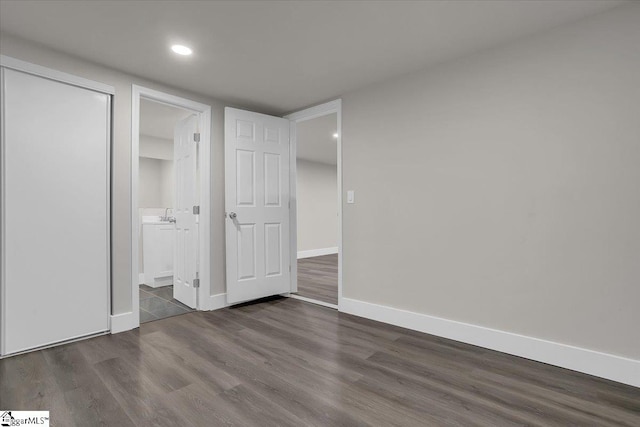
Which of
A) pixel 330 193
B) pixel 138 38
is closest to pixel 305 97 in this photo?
pixel 138 38

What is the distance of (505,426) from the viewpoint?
59.2 inches

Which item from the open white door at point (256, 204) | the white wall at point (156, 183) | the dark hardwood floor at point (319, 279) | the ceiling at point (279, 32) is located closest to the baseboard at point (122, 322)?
the open white door at point (256, 204)

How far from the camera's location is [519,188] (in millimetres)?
2297

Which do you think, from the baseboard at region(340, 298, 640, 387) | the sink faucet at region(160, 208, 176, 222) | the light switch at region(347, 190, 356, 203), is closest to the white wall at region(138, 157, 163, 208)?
the sink faucet at region(160, 208, 176, 222)

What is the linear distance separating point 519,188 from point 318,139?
152 inches

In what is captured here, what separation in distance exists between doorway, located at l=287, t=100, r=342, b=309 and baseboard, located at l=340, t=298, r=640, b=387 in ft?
2.40

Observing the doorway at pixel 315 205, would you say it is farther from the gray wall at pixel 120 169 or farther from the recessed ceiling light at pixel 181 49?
the gray wall at pixel 120 169

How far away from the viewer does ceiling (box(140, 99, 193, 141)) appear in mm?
3734

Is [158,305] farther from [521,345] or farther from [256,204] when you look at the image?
[521,345]

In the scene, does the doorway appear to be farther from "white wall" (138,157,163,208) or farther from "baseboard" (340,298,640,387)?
"white wall" (138,157,163,208)

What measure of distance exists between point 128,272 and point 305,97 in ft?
7.95

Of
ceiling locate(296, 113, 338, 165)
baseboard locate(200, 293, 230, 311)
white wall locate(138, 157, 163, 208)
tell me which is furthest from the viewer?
white wall locate(138, 157, 163, 208)

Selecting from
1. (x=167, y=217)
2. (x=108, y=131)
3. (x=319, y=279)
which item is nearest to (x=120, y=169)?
(x=108, y=131)

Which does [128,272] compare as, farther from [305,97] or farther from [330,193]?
[330,193]
